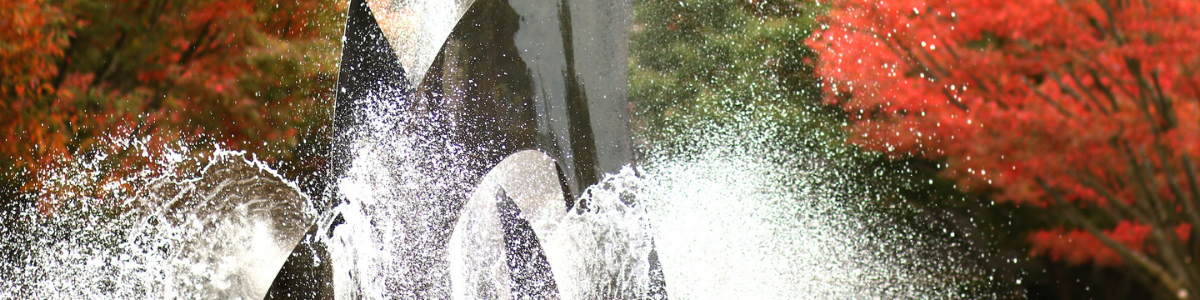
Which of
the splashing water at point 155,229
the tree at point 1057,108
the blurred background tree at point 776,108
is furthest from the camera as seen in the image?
the splashing water at point 155,229

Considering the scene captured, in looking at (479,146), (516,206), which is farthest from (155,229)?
(516,206)

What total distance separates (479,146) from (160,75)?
2.20 m

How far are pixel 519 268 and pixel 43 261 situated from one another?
303cm

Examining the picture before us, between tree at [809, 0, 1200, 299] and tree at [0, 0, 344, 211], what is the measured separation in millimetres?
3245

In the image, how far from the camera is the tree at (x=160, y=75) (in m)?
4.26

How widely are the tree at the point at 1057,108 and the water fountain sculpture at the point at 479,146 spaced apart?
4.16 feet

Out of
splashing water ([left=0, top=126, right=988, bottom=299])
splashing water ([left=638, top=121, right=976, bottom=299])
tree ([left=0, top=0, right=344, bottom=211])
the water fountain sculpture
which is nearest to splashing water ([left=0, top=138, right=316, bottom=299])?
splashing water ([left=0, top=126, right=988, bottom=299])

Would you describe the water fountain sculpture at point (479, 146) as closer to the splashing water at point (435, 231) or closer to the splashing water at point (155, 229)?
the splashing water at point (435, 231)

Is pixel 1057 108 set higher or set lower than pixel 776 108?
lower

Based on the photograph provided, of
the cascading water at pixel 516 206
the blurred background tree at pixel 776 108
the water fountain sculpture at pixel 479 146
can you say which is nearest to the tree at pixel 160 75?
the cascading water at pixel 516 206

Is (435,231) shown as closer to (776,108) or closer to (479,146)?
(479,146)

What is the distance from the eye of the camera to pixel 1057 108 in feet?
10.0

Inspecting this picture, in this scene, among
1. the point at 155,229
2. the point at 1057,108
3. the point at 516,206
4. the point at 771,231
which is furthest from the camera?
the point at 155,229

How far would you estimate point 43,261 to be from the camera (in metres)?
4.50
